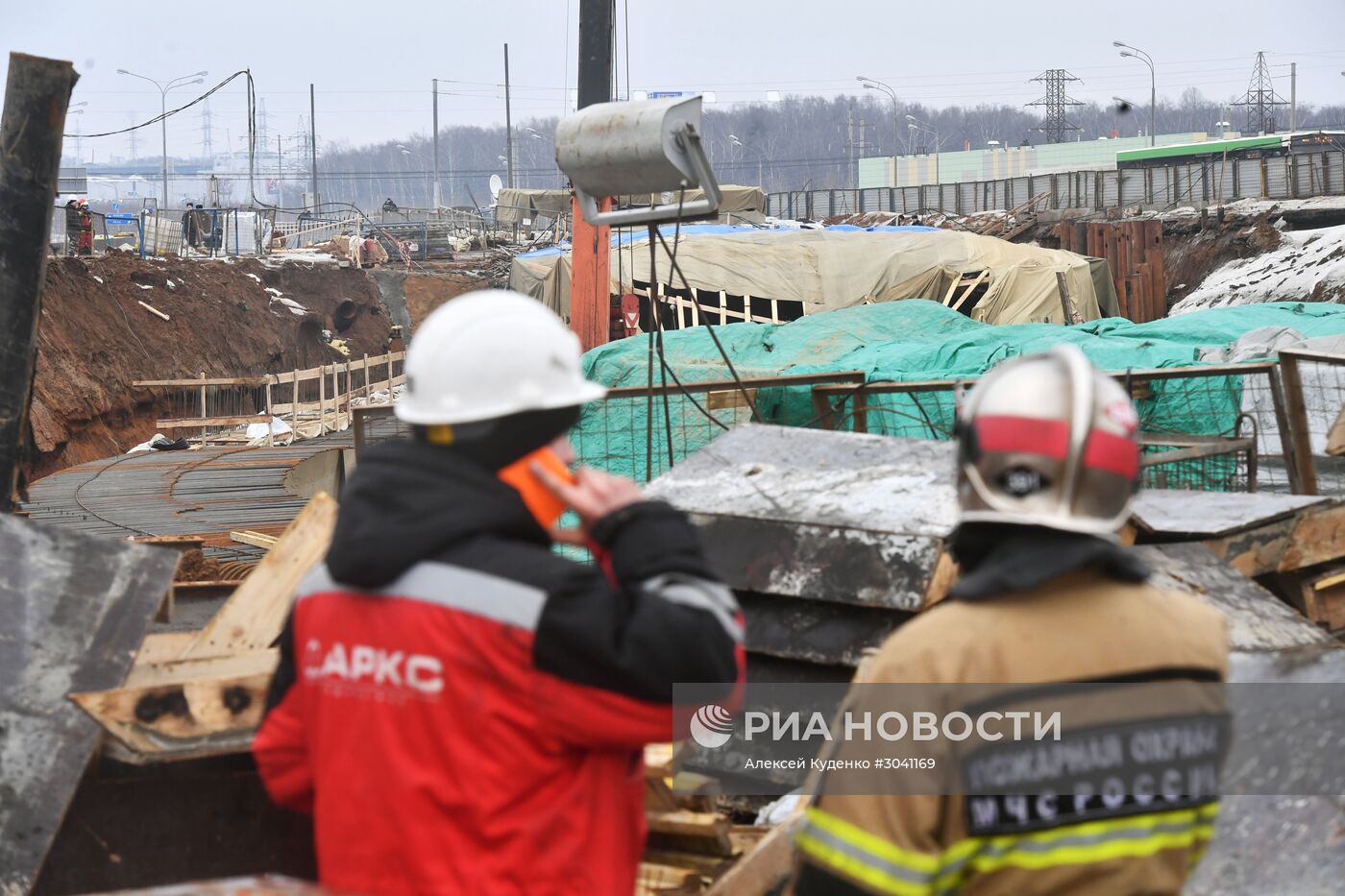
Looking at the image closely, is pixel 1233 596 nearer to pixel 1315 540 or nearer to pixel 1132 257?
pixel 1315 540

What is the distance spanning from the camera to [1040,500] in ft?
6.06

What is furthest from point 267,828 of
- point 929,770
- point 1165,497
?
point 1165,497

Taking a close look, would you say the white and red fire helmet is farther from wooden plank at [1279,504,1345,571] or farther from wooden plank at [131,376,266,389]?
wooden plank at [131,376,266,389]

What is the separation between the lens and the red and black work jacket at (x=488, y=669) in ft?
5.96

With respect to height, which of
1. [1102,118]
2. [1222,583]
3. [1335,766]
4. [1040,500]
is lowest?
[1335,766]

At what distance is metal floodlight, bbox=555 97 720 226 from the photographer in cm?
590

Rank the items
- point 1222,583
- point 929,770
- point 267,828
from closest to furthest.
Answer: point 929,770
point 267,828
point 1222,583

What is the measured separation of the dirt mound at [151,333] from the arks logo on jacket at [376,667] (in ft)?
67.3

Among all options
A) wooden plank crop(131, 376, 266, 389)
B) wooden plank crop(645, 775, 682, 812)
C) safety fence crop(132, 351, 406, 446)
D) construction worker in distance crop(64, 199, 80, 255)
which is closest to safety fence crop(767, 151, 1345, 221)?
safety fence crop(132, 351, 406, 446)

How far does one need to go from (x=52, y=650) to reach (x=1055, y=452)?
2583 millimetres

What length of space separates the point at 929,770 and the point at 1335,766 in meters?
1.62

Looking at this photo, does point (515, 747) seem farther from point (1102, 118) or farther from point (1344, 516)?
point (1102, 118)

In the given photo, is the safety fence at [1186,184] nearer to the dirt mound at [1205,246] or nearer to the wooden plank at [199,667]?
the dirt mound at [1205,246]

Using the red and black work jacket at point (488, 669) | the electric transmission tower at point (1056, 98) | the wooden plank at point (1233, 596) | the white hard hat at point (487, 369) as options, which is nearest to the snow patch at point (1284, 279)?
the wooden plank at point (1233, 596)
